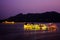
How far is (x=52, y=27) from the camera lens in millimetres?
66500

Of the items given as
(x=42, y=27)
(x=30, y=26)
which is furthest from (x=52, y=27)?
(x=30, y=26)

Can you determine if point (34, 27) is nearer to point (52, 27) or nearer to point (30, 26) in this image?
point (30, 26)

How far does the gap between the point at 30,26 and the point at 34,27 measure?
1.44 meters

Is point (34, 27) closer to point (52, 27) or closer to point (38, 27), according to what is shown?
point (38, 27)

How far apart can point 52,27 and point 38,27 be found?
16.4ft

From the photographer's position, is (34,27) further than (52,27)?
Yes

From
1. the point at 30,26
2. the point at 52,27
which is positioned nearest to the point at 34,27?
the point at 30,26

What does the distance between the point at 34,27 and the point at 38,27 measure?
6.71 feet

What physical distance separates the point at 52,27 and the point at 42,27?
3.06 m

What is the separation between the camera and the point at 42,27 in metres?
66.9

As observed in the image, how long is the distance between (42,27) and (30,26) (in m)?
5.04

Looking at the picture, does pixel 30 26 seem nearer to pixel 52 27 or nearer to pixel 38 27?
pixel 38 27

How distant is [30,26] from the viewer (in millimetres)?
70375
